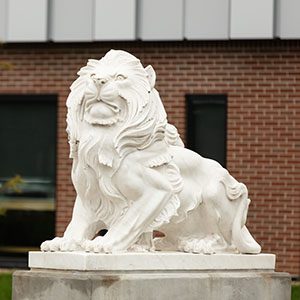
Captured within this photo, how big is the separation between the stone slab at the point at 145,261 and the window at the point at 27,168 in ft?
28.1

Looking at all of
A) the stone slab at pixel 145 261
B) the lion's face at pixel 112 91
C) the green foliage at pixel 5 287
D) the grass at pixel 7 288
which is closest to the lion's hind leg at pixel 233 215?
the stone slab at pixel 145 261

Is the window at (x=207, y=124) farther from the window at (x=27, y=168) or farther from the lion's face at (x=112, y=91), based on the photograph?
the lion's face at (x=112, y=91)

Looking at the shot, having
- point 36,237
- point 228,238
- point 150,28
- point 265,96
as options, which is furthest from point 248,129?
point 228,238

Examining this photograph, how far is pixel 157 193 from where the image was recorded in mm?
9562

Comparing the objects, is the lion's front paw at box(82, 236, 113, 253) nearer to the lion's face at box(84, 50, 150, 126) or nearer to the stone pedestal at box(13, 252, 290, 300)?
the stone pedestal at box(13, 252, 290, 300)

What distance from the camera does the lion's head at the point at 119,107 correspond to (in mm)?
9391

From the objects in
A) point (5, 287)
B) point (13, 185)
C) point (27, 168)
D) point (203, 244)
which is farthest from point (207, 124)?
point (203, 244)

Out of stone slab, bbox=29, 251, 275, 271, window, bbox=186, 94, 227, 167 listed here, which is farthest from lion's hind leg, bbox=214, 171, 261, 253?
window, bbox=186, 94, 227, 167

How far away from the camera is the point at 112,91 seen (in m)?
9.40

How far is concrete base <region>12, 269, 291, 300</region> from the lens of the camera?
357 inches

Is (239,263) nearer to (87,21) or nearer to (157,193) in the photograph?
(157,193)

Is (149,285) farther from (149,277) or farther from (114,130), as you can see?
(114,130)

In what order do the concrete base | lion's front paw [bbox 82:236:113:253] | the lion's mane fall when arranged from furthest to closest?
the lion's mane → lion's front paw [bbox 82:236:113:253] → the concrete base

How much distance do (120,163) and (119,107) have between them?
0.44 m
